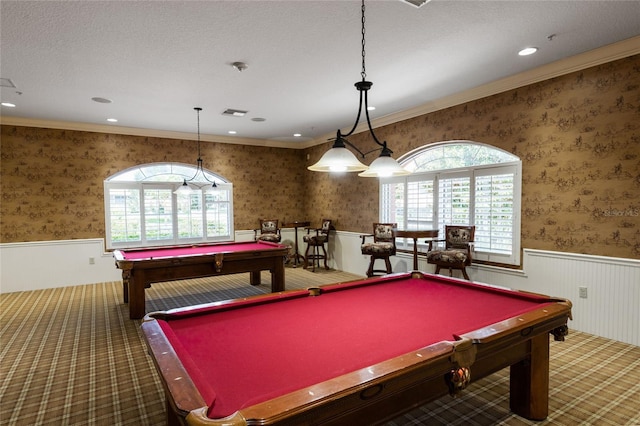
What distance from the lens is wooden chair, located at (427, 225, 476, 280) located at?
4267mm

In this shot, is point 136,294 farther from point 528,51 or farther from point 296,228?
point 528,51

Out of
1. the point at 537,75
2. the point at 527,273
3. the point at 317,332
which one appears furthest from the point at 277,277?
the point at 537,75

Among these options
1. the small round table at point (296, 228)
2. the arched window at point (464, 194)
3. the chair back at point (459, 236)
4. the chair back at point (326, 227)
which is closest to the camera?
the arched window at point (464, 194)

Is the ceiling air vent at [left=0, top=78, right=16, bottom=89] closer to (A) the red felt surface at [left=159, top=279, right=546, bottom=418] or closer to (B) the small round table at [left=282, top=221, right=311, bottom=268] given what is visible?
(A) the red felt surface at [left=159, top=279, right=546, bottom=418]

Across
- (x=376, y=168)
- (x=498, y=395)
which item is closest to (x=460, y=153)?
(x=376, y=168)

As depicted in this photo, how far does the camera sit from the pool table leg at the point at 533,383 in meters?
2.01

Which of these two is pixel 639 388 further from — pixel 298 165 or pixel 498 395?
pixel 298 165

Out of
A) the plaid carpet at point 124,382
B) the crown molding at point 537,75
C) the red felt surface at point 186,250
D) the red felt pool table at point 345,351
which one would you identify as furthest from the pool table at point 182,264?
the crown molding at point 537,75

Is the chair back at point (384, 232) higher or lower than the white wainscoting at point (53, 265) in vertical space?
higher

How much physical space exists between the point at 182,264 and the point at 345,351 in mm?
3196

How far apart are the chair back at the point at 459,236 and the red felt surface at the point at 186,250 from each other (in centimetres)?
235

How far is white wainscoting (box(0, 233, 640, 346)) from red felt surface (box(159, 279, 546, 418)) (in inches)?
72.6

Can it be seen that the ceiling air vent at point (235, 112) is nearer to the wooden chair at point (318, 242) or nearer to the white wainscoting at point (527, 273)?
the wooden chair at point (318, 242)

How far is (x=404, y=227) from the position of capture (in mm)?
5691
